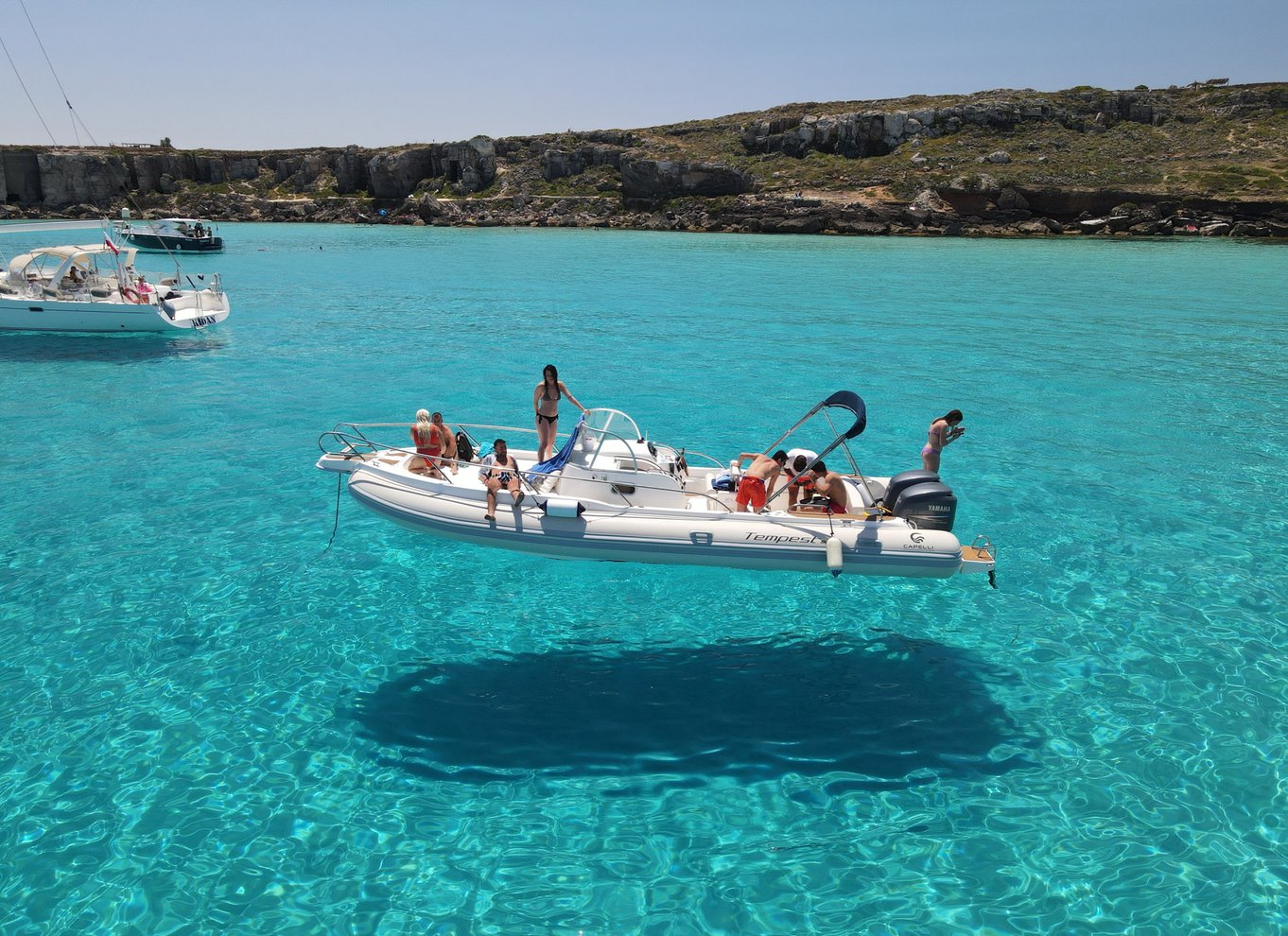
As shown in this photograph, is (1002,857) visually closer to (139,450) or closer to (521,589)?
(521,589)

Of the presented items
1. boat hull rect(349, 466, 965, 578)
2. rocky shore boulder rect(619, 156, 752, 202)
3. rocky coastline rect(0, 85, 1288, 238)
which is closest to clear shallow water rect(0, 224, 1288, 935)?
boat hull rect(349, 466, 965, 578)

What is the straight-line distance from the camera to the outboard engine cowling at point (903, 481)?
9508 millimetres

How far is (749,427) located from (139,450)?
13.2m

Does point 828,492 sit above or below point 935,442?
below

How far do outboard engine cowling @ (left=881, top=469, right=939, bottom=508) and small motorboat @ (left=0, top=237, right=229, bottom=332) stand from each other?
26.6m

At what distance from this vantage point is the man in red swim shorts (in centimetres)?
974

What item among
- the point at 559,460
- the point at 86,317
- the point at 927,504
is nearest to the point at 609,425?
the point at 559,460

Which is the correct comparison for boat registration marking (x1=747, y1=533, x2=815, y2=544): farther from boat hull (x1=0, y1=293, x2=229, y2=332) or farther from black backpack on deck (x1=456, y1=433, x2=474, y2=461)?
boat hull (x1=0, y1=293, x2=229, y2=332)

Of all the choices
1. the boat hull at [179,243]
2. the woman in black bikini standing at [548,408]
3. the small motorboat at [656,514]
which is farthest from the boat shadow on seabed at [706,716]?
the boat hull at [179,243]

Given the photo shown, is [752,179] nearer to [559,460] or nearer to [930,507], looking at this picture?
[559,460]

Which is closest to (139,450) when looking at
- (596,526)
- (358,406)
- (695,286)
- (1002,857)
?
(358,406)

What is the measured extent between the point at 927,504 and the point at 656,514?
10.3 feet

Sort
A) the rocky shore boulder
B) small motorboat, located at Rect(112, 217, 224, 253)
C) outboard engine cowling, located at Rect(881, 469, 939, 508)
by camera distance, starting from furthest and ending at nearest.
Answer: the rocky shore boulder
small motorboat, located at Rect(112, 217, 224, 253)
outboard engine cowling, located at Rect(881, 469, 939, 508)

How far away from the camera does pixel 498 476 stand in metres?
10.3
